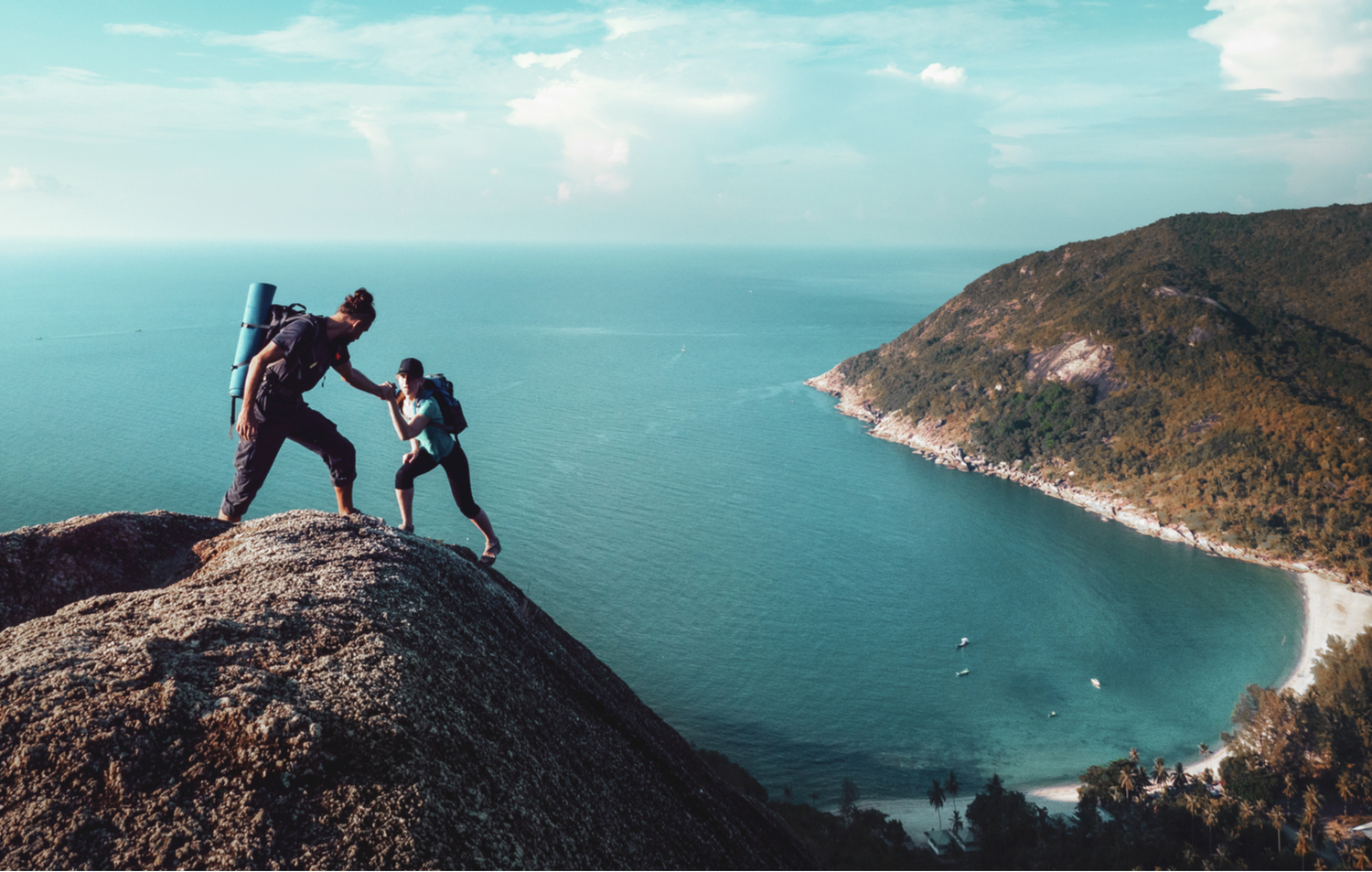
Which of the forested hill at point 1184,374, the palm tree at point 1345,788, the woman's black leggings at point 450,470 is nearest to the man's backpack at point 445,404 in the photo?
the woman's black leggings at point 450,470

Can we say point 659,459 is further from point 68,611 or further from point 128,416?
point 68,611

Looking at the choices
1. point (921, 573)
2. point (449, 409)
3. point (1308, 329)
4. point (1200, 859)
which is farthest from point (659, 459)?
point (1308, 329)

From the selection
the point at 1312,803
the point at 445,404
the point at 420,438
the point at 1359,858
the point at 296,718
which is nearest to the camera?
the point at 296,718

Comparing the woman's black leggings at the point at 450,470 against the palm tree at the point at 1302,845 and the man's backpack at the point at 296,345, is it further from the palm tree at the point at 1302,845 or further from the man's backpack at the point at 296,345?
the palm tree at the point at 1302,845

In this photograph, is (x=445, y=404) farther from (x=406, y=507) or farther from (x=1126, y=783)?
(x=1126, y=783)

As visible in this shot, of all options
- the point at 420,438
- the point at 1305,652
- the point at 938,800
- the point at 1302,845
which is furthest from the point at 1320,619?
the point at 420,438

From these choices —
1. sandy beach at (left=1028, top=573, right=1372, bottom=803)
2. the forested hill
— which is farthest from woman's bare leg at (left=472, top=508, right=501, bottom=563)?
the forested hill

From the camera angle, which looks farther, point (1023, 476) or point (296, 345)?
point (1023, 476)
